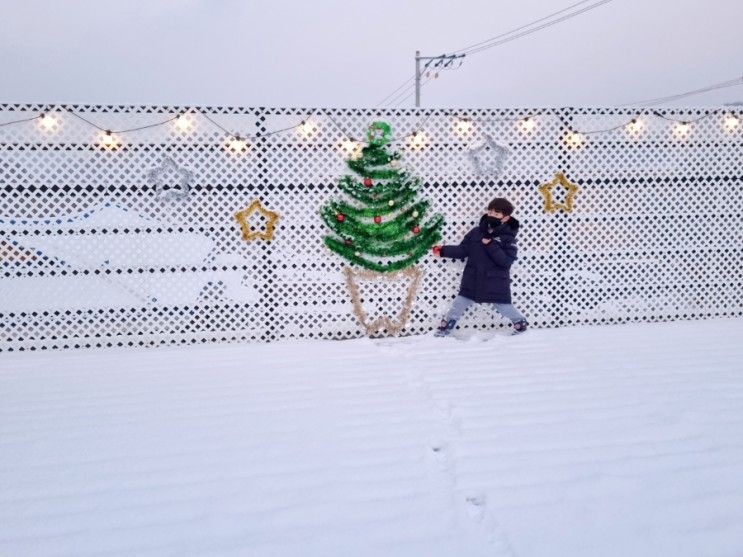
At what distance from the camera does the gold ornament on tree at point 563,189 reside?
521 cm

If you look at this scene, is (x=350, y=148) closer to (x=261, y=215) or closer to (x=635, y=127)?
(x=261, y=215)

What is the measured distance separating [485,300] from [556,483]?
8.79 ft

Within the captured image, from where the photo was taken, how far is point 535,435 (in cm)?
294

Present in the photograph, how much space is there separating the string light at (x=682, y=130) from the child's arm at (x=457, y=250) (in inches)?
109

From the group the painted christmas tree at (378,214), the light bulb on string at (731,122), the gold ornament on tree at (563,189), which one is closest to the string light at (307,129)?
the painted christmas tree at (378,214)

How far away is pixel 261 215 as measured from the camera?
486cm

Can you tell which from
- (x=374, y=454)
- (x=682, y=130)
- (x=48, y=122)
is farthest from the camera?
(x=682, y=130)

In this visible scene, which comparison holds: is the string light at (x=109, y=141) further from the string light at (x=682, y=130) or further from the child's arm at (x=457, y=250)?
the string light at (x=682, y=130)

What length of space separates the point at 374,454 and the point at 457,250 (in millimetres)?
2764

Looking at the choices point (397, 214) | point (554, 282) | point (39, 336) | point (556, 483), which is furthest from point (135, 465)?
point (554, 282)

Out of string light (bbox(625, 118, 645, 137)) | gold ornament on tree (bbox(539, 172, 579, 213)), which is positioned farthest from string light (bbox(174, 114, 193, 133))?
string light (bbox(625, 118, 645, 137))

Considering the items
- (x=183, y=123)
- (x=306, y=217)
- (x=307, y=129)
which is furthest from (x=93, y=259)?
(x=307, y=129)

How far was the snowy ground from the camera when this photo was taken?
2.07m

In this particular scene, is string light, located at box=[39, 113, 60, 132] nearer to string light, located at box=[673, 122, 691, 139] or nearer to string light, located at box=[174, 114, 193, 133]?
string light, located at box=[174, 114, 193, 133]
